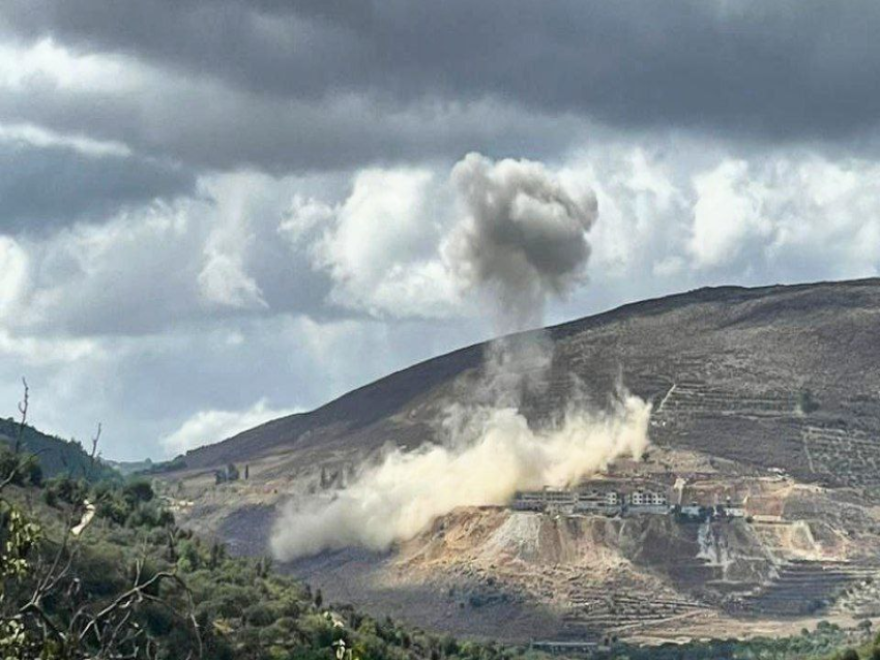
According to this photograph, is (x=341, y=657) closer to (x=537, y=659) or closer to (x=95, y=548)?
(x=95, y=548)

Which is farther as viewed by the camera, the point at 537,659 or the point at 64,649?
the point at 537,659

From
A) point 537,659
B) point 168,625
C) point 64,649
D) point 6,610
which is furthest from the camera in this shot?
point 537,659

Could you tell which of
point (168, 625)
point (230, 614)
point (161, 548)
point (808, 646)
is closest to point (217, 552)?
point (161, 548)

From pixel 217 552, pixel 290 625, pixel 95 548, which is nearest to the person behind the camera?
pixel 95 548

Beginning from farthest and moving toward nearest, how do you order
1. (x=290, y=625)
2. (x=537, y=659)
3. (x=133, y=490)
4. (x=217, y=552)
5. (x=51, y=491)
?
1. (x=537, y=659)
2. (x=133, y=490)
3. (x=217, y=552)
4. (x=51, y=491)
5. (x=290, y=625)


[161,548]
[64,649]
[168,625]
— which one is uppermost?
[161,548]

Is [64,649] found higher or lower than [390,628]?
lower

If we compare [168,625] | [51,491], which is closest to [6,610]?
[168,625]

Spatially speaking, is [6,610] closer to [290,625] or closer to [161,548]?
[290,625]

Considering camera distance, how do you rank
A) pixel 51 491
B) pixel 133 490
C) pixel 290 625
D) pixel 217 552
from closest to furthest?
pixel 290 625 < pixel 51 491 < pixel 217 552 < pixel 133 490
